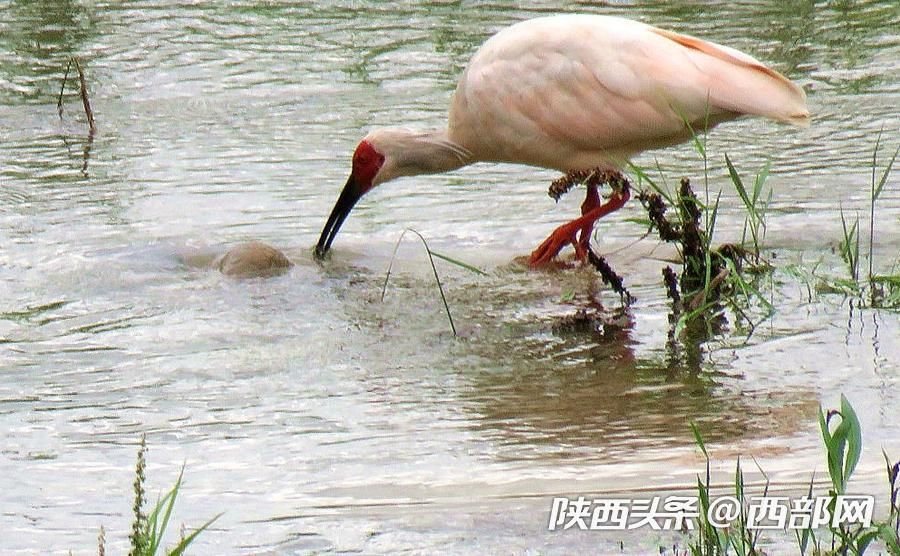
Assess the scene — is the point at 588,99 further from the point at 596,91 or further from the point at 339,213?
the point at 339,213

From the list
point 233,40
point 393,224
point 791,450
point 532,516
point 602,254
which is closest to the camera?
point 532,516

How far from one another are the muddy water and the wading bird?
229 millimetres

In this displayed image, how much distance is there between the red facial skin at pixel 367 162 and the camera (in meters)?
6.51

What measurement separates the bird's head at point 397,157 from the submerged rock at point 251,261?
2.42 feet

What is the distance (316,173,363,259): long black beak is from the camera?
6035mm

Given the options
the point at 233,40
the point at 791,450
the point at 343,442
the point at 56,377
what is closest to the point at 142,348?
the point at 56,377

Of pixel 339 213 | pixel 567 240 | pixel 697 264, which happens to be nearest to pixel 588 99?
pixel 567 240

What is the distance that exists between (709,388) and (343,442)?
0.95 meters

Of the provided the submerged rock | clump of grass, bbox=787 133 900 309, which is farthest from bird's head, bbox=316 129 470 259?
clump of grass, bbox=787 133 900 309

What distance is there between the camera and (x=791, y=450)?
3.62 meters

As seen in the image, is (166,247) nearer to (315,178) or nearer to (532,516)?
(315,178)

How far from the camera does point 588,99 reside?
603cm

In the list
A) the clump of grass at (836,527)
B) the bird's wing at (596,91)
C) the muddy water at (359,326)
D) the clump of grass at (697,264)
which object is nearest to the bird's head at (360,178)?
the muddy water at (359,326)

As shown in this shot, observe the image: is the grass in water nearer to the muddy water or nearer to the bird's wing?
the muddy water
